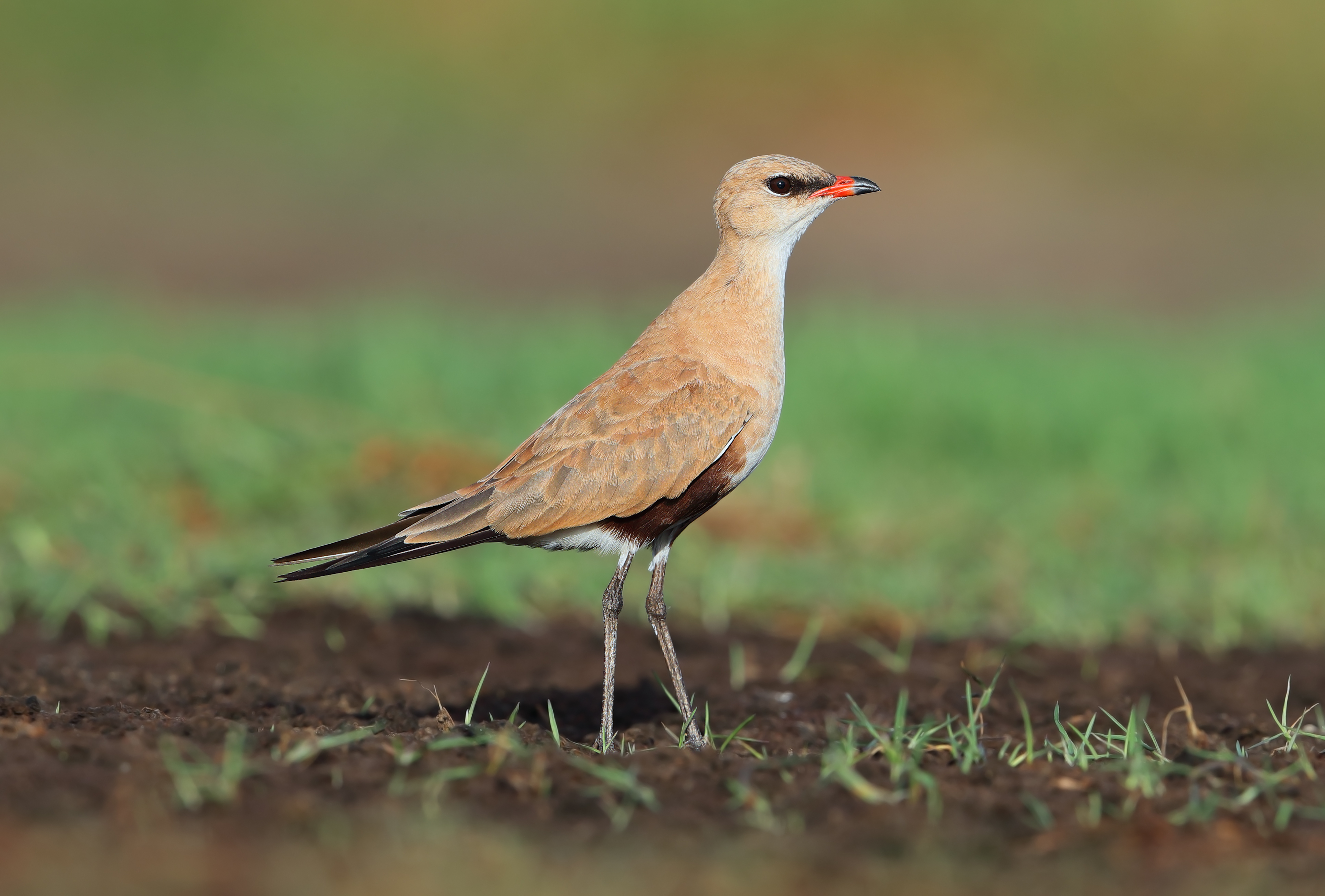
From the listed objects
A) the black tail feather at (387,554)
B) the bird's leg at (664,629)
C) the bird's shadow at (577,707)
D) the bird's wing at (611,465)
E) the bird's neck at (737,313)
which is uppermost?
the bird's neck at (737,313)

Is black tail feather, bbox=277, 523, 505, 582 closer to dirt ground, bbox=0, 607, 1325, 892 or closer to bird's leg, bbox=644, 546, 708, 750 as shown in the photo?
dirt ground, bbox=0, 607, 1325, 892

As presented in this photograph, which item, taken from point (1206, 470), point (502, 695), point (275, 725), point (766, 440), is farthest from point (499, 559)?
point (1206, 470)

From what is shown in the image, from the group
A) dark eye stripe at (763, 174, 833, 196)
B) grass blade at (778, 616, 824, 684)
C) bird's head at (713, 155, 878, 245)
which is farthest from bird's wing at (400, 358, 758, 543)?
grass blade at (778, 616, 824, 684)

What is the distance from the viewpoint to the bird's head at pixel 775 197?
5.13 meters

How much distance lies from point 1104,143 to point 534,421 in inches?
484

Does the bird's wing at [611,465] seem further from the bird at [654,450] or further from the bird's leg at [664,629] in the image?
the bird's leg at [664,629]

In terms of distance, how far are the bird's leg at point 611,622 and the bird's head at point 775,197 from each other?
3.63ft

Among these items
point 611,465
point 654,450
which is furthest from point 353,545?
point 654,450

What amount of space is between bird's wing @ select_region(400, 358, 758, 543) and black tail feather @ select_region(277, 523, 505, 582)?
0.03m

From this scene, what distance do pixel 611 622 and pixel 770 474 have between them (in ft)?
10.9

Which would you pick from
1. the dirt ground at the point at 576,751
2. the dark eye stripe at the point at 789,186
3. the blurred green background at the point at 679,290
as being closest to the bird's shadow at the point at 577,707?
the dirt ground at the point at 576,751

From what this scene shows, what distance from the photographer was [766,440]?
15.9ft

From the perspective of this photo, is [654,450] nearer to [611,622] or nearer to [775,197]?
[611,622]

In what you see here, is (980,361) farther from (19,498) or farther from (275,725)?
(275,725)
